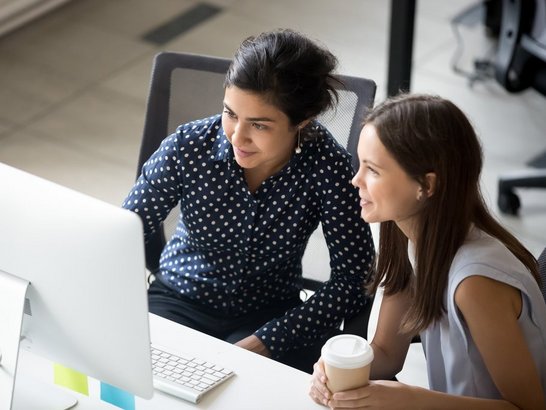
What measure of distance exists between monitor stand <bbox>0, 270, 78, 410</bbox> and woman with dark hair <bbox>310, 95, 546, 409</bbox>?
432 mm

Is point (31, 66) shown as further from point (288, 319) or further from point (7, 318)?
point (7, 318)

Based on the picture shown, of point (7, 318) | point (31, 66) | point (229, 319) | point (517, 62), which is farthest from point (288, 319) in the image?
point (31, 66)

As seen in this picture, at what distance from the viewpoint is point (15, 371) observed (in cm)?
169

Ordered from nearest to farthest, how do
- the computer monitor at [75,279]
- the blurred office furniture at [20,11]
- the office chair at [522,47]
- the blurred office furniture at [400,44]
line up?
the computer monitor at [75,279] < the office chair at [522,47] < the blurred office furniture at [400,44] < the blurred office furniture at [20,11]

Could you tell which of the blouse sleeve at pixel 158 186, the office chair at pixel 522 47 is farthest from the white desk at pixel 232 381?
the office chair at pixel 522 47

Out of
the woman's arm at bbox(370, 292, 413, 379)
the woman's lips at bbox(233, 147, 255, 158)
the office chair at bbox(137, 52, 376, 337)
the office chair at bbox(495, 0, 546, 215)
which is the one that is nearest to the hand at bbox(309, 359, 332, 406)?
the woman's arm at bbox(370, 292, 413, 379)

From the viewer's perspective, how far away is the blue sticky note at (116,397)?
5.72 feet

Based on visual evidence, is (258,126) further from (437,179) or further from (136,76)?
(136,76)

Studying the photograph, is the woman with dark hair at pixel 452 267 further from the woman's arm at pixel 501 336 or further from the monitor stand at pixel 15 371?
the monitor stand at pixel 15 371

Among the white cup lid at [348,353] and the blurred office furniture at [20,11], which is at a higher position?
the white cup lid at [348,353]

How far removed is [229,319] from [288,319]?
163 mm

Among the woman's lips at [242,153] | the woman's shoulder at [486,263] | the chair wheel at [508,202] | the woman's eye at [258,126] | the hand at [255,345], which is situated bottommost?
the chair wheel at [508,202]

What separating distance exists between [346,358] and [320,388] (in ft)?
0.42

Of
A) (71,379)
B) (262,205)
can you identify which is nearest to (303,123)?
(262,205)
